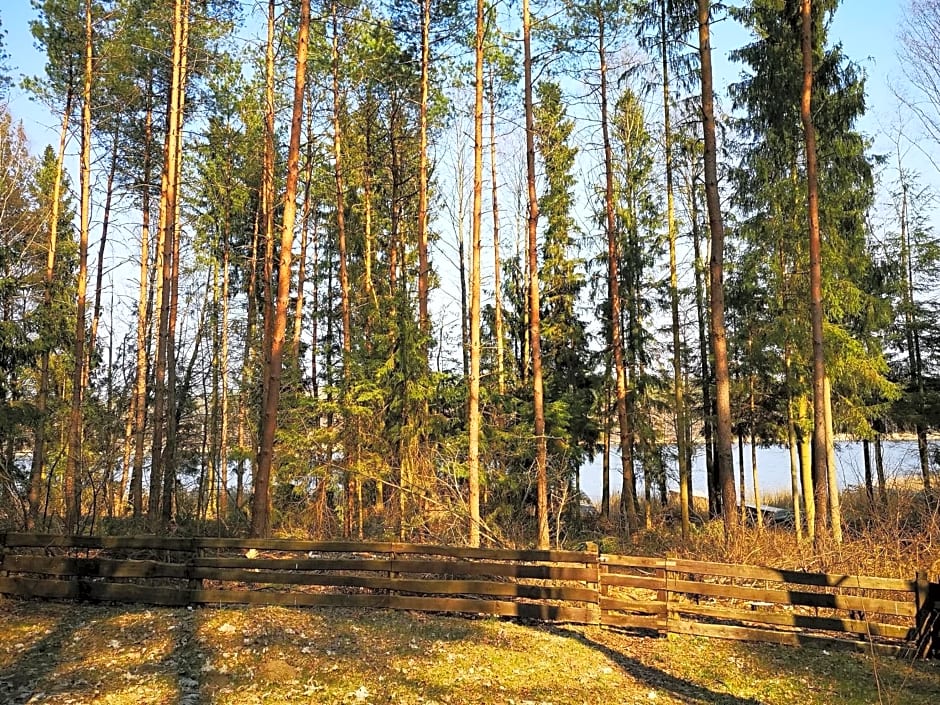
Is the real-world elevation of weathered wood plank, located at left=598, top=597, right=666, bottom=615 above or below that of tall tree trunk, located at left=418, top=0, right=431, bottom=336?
below

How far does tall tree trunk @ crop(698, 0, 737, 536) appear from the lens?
11.3m

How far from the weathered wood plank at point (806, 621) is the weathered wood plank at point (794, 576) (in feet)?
1.28

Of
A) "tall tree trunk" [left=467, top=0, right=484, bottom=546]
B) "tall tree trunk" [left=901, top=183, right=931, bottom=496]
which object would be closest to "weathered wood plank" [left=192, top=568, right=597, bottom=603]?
"tall tree trunk" [left=467, top=0, right=484, bottom=546]

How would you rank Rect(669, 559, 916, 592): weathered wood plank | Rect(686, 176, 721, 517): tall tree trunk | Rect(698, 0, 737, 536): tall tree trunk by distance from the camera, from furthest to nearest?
Rect(686, 176, 721, 517): tall tree trunk
Rect(698, 0, 737, 536): tall tree trunk
Rect(669, 559, 916, 592): weathered wood plank

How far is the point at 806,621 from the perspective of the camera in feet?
23.2

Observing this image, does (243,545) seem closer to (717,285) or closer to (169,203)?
(169,203)

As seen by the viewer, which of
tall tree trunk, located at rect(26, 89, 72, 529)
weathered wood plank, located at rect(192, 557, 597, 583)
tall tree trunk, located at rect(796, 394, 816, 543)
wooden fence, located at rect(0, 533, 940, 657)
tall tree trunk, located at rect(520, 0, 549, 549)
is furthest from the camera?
tall tree trunk, located at rect(796, 394, 816, 543)

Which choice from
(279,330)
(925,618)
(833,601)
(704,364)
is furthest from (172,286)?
(704,364)

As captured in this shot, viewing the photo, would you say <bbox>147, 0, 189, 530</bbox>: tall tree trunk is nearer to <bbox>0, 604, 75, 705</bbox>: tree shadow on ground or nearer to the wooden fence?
the wooden fence

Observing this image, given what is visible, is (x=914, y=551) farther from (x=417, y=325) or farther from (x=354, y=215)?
(x=354, y=215)

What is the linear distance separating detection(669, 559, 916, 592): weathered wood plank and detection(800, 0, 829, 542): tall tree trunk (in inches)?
210

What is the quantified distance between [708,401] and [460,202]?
38.9ft

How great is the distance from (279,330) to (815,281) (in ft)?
34.8

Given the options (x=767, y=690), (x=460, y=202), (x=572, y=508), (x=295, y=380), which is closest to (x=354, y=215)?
(x=460, y=202)
